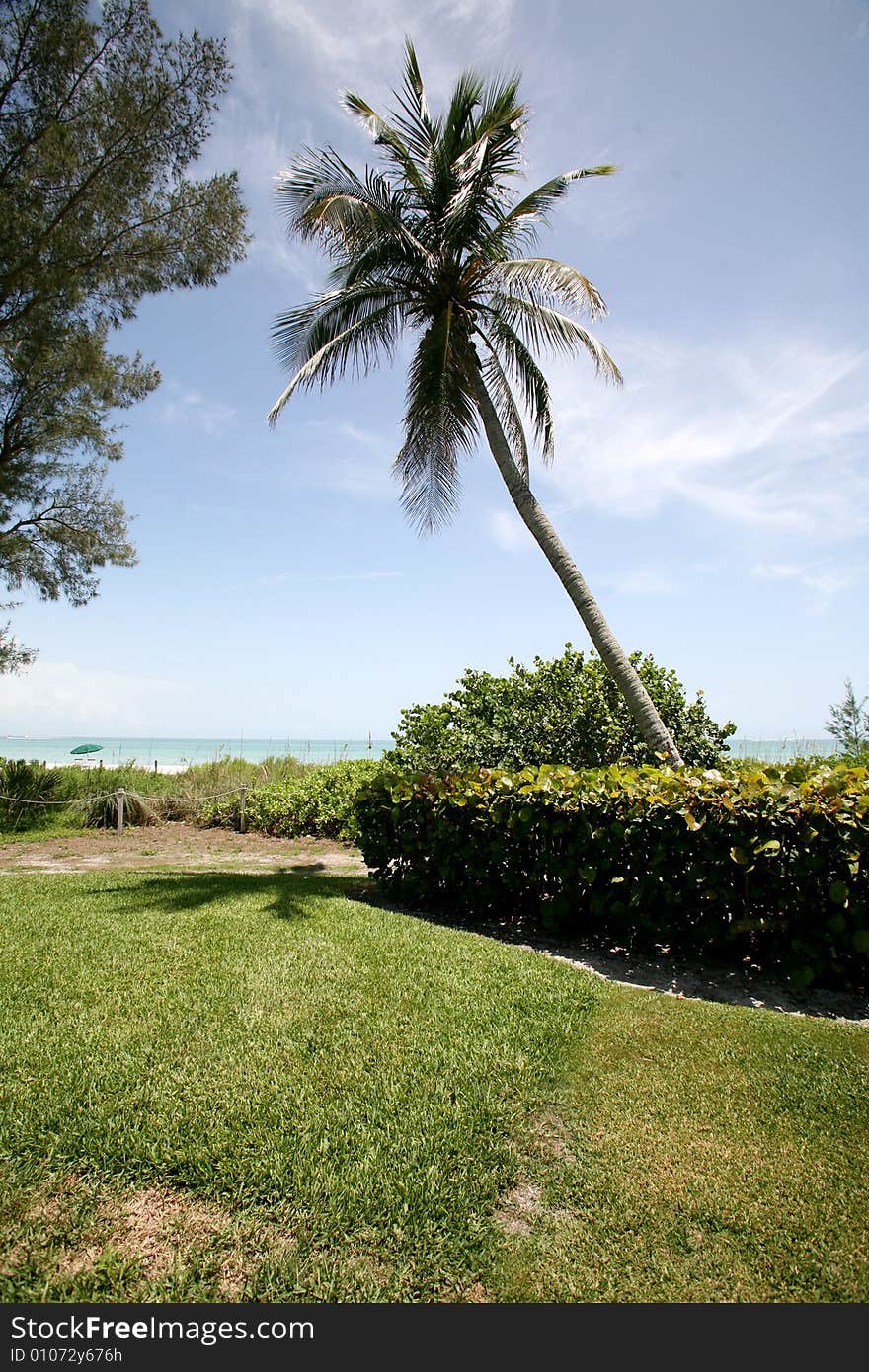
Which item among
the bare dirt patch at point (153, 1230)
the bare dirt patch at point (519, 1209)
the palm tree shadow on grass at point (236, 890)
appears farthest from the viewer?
the palm tree shadow on grass at point (236, 890)

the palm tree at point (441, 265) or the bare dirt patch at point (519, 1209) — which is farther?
the palm tree at point (441, 265)

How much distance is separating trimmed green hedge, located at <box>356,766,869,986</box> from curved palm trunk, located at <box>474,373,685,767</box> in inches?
76.7

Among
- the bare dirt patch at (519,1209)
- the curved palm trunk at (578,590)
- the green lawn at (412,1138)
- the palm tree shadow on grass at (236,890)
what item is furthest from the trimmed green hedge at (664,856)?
the bare dirt patch at (519,1209)

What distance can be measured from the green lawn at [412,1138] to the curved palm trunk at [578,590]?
12.8ft

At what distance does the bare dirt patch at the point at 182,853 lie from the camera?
31.2ft

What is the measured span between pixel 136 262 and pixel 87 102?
174 cm

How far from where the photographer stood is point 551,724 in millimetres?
9383

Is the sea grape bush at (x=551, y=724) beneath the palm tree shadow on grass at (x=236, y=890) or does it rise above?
above

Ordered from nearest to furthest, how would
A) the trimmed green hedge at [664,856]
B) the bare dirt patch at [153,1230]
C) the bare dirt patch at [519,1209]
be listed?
the bare dirt patch at [153,1230], the bare dirt patch at [519,1209], the trimmed green hedge at [664,856]

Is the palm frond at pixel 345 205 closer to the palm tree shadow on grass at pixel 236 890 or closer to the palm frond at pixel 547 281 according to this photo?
the palm frond at pixel 547 281

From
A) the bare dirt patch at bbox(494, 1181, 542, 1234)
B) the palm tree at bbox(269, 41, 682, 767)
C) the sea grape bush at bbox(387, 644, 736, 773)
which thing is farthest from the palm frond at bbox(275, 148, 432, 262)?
the bare dirt patch at bbox(494, 1181, 542, 1234)
